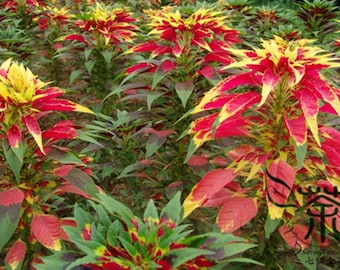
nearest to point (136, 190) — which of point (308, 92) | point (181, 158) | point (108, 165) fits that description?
point (108, 165)

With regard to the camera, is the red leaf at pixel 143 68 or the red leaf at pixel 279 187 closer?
the red leaf at pixel 279 187

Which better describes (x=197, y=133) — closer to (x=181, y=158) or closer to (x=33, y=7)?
(x=181, y=158)

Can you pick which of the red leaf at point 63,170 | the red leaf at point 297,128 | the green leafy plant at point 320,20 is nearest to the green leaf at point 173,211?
the red leaf at point 297,128

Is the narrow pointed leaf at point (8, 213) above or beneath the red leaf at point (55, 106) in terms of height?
beneath

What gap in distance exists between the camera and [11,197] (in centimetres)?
166

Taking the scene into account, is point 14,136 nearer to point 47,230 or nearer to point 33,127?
point 33,127

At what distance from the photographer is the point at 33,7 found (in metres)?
4.36

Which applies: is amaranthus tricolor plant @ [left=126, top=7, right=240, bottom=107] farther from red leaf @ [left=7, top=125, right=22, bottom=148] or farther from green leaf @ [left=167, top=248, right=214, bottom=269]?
green leaf @ [left=167, top=248, right=214, bottom=269]

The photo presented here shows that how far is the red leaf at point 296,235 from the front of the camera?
1.61 m

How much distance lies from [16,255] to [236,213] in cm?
79

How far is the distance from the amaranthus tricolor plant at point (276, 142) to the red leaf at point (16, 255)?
62cm

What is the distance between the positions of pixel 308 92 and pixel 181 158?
3.36 ft

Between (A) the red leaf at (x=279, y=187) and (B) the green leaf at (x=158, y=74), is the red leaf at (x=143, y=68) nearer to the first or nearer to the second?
(B) the green leaf at (x=158, y=74)

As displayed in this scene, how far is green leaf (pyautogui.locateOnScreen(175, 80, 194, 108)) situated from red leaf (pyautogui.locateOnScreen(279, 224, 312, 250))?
0.78 m
